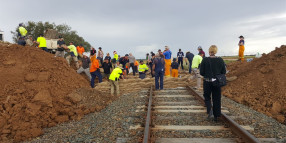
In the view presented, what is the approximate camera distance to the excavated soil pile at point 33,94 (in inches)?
204

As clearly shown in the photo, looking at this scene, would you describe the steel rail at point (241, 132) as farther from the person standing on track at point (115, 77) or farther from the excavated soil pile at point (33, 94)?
the person standing on track at point (115, 77)

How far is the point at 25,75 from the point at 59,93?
148 cm

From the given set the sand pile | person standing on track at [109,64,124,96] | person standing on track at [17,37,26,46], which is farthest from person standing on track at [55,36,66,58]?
person standing on track at [109,64,124,96]

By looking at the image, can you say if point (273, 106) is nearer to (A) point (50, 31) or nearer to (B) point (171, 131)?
(B) point (171, 131)

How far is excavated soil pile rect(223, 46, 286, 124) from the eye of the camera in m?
7.29

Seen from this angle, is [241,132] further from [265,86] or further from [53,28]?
[53,28]

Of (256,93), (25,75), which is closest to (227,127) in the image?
(256,93)

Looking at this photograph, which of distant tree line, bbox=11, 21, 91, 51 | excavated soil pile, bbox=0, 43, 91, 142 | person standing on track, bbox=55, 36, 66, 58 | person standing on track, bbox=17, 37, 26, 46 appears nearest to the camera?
excavated soil pile, bbox=0, 43, 91, 142

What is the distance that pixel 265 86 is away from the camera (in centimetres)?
861

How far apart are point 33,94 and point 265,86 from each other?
926 centimetres

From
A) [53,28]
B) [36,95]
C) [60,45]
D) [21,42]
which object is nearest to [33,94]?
[36,95]

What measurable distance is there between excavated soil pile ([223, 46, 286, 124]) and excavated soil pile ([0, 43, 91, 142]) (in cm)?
613

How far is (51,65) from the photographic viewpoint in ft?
26.6

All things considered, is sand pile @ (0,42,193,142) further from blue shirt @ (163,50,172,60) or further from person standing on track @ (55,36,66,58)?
blue shirt @ (163,50,172,60)
